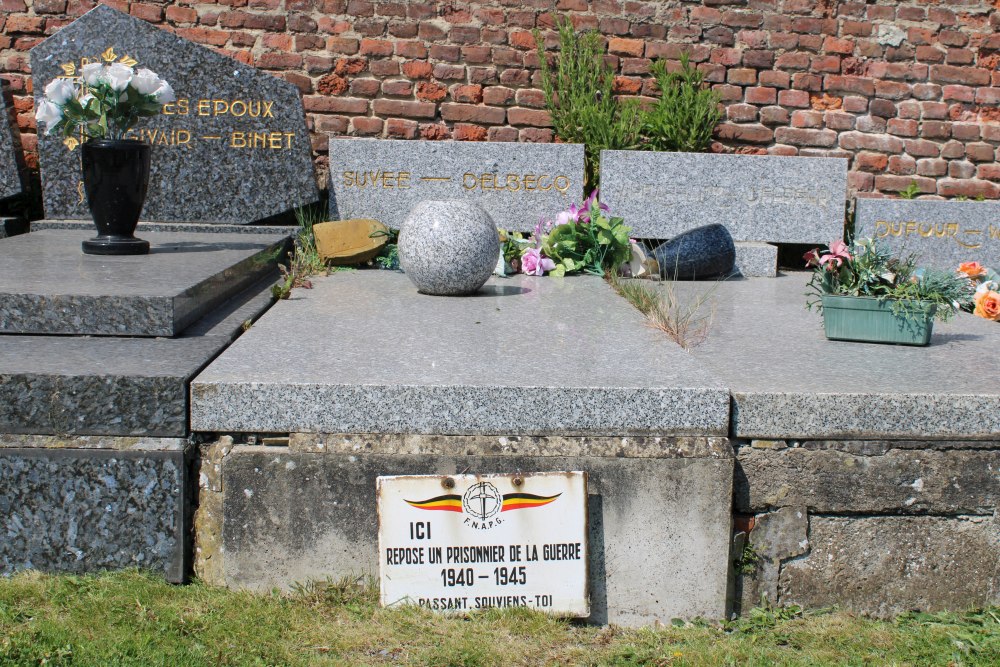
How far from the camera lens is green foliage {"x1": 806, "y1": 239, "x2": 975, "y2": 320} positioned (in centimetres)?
301

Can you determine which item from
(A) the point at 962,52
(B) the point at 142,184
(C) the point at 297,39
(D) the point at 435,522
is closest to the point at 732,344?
(D) the point at 435,522

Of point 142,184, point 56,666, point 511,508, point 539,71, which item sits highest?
point 539,71

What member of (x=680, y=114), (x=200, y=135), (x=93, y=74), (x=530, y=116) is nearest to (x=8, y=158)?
(x=200, y=135)

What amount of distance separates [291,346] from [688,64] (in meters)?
4.38

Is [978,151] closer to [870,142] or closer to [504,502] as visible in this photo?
[870,142]

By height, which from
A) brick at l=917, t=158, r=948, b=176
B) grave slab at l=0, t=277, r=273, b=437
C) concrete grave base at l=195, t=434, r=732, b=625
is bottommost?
concrete grave base at l=195, t=434, r=732, b=625

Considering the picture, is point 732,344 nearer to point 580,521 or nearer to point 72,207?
point 580,521

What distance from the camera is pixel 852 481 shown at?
237cm

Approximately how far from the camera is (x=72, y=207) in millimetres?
5137

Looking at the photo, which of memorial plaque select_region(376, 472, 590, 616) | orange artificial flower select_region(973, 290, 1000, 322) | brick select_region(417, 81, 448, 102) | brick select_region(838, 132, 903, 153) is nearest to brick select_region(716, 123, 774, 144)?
brick select_region(838, 132, 903, 153)

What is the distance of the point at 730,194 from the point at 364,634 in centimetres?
420

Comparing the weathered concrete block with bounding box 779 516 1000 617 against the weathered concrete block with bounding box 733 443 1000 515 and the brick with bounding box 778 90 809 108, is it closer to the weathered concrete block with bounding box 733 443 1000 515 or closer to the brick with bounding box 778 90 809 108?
the weathered concrete block with bounding box 733 443 1000 515

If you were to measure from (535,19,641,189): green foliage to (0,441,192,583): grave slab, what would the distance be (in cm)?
405

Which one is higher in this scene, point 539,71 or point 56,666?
point 539,71
